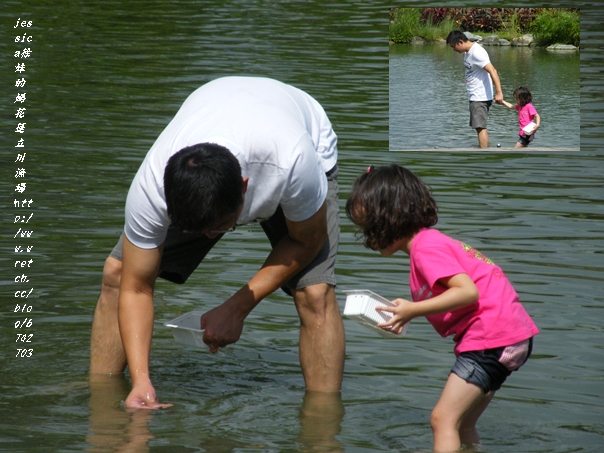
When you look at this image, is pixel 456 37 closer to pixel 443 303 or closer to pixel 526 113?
pixel 526 113

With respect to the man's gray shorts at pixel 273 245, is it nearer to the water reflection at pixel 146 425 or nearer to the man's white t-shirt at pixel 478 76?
the water reflection at pixel 146 425

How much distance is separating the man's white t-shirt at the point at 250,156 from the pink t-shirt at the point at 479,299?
51cm

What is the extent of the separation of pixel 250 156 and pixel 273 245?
82 centimetres

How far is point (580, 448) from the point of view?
4180 mm

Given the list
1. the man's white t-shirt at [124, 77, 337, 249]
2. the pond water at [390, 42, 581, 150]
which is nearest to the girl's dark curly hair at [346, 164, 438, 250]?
the man's white t-shirt at [124, 77, 337, 249]

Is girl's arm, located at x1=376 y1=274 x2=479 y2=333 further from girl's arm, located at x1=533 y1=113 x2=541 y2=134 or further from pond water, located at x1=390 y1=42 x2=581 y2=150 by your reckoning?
girl's arm, located at x1=533 y1=113 x2=541 y2=134

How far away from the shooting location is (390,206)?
3.95 meters

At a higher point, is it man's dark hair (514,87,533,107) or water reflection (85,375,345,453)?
man's dark hair (514,87,533,107)

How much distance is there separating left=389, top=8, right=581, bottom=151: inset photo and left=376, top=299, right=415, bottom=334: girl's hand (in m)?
6.78

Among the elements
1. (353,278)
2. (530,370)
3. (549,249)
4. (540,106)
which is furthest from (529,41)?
(530,370)

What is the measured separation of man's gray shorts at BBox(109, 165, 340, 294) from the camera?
176 inches

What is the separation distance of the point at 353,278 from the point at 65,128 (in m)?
5.23

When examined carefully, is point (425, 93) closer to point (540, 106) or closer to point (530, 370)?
point (540, 106)

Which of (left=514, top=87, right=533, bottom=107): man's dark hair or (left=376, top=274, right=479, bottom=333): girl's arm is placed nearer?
(left=376, top=274, right=479, bottom=333): girl's arm
